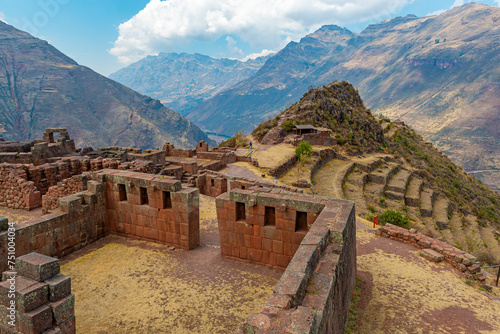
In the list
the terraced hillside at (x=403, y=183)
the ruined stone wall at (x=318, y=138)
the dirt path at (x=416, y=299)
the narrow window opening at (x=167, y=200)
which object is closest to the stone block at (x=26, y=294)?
the narrow window opening at (x=167, y=200)

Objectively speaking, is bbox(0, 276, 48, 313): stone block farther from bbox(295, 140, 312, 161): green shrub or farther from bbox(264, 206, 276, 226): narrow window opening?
bbox(295, 140, 312, 161): green shrub

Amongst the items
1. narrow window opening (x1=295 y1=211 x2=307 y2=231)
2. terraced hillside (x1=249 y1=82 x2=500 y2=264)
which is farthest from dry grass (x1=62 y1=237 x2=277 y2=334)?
terraced hillside (x1=249 y1=82 x2=500 y2=264)

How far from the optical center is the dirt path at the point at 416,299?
9.25 meters

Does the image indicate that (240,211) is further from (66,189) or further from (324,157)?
(324,157)

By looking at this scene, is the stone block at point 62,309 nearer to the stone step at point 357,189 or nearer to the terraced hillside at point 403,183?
the terraced hillside at point 403,183

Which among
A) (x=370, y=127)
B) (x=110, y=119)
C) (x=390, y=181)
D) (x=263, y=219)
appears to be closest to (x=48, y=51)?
(x=110, y=119)

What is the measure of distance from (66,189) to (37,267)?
33.0ft

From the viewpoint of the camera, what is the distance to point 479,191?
65.2 m

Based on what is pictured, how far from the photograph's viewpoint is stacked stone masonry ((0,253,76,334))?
5270 mm

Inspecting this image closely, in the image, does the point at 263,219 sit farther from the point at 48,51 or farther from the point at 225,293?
the point at 48,51

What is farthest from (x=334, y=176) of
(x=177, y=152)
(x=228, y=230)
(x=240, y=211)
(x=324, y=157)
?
(x=228, y=230)

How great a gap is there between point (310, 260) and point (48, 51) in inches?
9624

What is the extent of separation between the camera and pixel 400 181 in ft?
164

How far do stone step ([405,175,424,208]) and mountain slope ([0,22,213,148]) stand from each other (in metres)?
131
